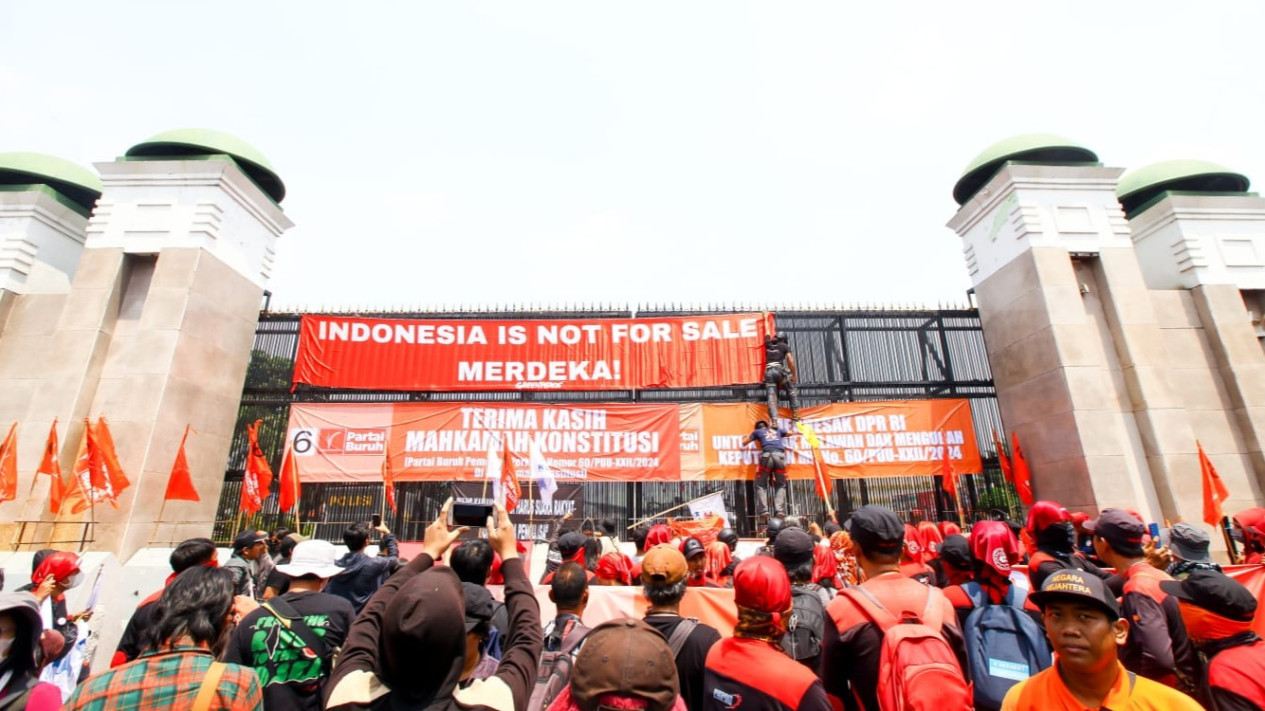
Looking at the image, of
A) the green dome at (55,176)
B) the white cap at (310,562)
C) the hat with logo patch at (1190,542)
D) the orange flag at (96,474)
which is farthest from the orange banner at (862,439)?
the green dome at (55,176)

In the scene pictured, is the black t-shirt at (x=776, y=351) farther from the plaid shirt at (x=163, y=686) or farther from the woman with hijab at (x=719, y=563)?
the plaid shirt at (x=163, y=686)

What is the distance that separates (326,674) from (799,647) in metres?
2.53

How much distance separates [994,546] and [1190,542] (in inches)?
90.0

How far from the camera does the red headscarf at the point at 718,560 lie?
6062 millimetres

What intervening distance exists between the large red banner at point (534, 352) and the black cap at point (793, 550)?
30.3ft

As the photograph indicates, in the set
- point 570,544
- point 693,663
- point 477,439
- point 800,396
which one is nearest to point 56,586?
point 570,544

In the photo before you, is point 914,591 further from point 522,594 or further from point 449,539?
point 449,539

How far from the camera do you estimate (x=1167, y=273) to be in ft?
43.6

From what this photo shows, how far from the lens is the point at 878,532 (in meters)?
2.58

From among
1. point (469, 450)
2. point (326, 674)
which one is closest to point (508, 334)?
point (469, 450)

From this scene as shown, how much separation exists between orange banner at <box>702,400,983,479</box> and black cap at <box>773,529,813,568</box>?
859 centimetres

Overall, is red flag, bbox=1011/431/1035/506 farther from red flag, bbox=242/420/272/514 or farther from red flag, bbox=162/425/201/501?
red flag, bbox=162/425/201/501

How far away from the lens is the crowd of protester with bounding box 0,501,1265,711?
173cm

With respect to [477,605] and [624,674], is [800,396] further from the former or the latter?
[624,674]
